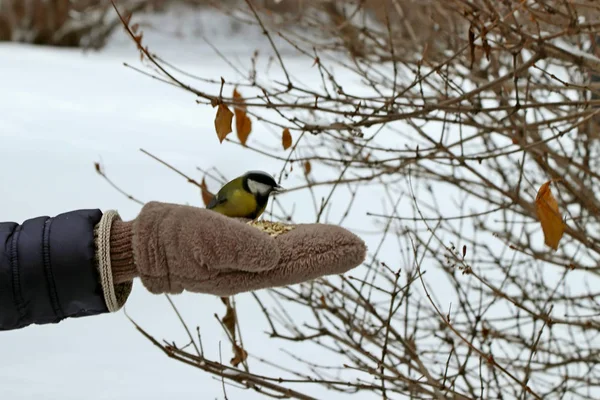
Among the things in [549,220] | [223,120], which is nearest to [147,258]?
[223,120]

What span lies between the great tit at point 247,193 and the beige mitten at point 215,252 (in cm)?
49

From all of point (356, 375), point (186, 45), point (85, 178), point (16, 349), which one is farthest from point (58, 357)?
point (186, 45)

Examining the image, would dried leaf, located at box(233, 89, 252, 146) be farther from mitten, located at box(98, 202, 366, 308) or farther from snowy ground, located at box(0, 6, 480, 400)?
snowy ground, located at box(0, 6, 480, 400)

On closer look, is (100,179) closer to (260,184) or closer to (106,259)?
(260,184)

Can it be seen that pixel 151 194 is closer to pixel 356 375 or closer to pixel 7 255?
pixel 356 375

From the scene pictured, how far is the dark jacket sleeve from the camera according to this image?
1982 mm

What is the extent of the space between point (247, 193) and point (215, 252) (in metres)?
0.60

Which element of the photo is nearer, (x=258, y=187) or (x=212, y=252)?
(x=212, y=252)

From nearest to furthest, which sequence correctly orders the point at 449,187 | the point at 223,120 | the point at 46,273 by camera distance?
the point at 46,273 → the point at 223,120 → the point at 449,187

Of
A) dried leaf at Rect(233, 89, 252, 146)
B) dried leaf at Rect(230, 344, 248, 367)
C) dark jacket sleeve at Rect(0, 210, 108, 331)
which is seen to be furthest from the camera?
dried leaf at Rect(233, 89, 252, 146)

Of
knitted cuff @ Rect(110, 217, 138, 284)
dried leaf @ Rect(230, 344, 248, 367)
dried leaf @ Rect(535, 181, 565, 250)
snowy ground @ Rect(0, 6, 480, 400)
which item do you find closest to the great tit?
dried leaf @ Rect(230, 344, 248, 367)

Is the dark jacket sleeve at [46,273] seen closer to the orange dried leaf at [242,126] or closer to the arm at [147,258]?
the arm at [147,258]

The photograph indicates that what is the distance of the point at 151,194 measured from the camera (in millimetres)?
4730

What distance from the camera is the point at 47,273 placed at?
6.54ft
